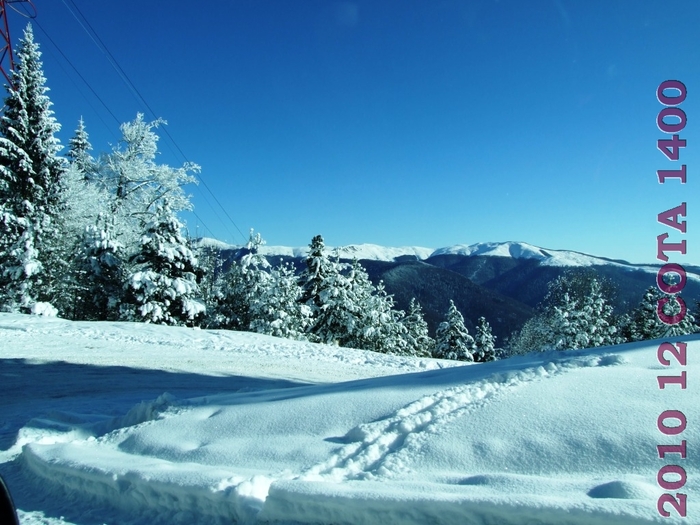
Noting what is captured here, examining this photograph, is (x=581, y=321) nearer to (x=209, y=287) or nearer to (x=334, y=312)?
(x=334, y=312)

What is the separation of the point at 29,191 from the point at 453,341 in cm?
3664

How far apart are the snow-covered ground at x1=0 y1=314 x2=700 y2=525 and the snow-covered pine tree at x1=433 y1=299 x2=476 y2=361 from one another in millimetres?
39335

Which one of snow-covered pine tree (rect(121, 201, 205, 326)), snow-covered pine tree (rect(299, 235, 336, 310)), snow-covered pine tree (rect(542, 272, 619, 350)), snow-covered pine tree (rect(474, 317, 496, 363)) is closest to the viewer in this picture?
snow-covered pine tree (rect(121, 201, 205, 326))

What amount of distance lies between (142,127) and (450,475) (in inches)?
1175

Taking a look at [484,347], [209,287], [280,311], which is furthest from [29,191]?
[484,347]

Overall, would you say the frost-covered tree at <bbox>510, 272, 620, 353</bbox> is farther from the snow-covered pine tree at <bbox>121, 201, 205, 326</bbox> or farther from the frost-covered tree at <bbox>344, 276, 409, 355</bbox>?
the snow-covered pine tree at <bbox>121, 201, 205, 326</bbox>

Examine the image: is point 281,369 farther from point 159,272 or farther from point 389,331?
point 389,331

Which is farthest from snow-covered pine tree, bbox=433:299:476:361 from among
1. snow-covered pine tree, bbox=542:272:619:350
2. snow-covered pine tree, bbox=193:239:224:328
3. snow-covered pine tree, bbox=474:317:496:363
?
snow-covered pine tree, bbox=193:239:224:328

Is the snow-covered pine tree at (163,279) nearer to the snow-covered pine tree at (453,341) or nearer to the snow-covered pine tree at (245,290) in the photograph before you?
the snow-covered pine tree at (245,290)

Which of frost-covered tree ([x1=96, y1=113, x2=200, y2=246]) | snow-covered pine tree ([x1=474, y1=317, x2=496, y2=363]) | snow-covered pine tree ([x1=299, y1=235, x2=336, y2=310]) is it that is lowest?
snow-covered pine tree ([x1=474, y1=317, x2=496, y2=363])

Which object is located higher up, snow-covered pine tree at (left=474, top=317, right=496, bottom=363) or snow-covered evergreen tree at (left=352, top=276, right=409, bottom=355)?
snow-covered evergreen tree at (left=352, top=276, right=409, bottom=355)

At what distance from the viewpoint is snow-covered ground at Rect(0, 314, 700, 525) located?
2.51 m

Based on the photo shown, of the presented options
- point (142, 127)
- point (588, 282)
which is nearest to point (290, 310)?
point (142, 127)

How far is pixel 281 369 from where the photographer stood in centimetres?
1095
